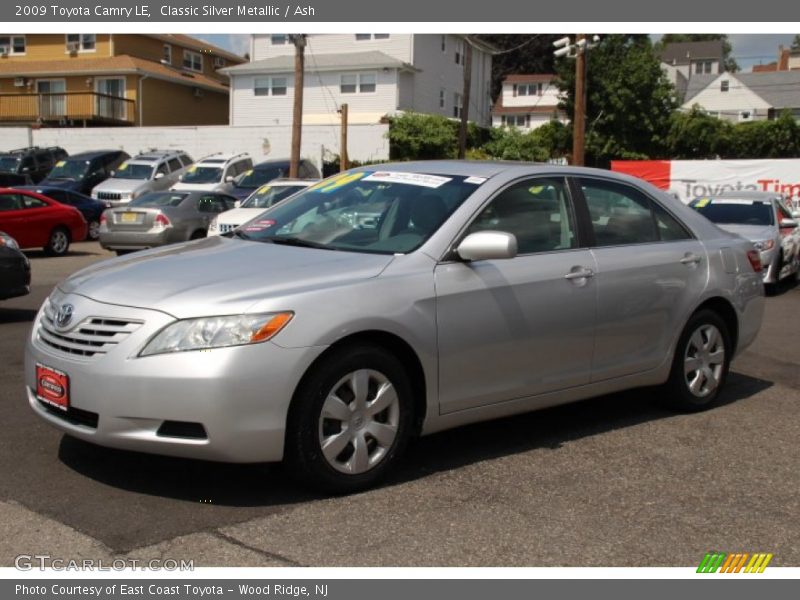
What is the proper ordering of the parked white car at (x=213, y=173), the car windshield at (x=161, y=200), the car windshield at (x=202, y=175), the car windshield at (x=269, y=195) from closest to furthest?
the car windshield at (x=269, y=195) → the car windshield at (x=161, y=200) → the parked white car at (x=213, y=173) → the car windshield at (x=202, y=175)

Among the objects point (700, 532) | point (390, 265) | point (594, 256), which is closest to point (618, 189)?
point (594, 256)

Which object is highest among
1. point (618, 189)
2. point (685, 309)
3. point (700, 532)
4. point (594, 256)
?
point (618, 189)

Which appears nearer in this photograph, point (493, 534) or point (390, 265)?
point (493, 534)

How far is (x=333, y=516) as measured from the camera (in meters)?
4.28

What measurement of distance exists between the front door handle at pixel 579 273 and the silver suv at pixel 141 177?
2325 cm

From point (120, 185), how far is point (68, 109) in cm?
1669

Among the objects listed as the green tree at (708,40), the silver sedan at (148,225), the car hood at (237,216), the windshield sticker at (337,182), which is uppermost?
the green tree at (708,40)

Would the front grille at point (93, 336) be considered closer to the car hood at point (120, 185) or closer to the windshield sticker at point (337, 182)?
the windshield sticker at point (337, 182)

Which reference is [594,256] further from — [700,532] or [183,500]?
[183,500]

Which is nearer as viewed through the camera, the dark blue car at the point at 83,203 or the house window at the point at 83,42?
the dark blue car at the point at 83,203

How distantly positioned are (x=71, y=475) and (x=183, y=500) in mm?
724


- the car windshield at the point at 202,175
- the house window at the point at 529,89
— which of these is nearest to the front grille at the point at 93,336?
the car windshield at the point at 202,175

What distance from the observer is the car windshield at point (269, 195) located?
17531mm

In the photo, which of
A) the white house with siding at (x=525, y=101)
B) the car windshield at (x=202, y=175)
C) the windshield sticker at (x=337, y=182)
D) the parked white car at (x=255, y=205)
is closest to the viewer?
the windshield sticker at (x=337, y=182)
